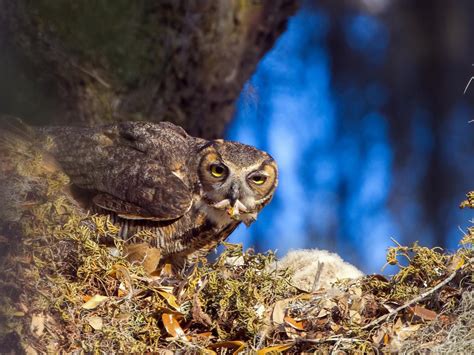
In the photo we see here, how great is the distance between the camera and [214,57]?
4996 mm

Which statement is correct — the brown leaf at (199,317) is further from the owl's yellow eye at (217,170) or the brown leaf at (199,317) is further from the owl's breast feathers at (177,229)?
the owl's yellow eye at (217,170)

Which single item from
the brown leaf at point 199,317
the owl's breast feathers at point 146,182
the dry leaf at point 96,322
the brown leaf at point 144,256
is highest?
the owl's breast feathers at point 146,182

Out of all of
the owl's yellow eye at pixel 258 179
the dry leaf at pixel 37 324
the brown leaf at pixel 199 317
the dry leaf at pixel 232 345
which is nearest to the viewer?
the dry leaf at pixel 37 324

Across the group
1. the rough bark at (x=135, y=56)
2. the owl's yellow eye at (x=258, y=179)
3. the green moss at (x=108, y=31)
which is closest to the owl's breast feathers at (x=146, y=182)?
the owl's yellow eye at (x=258, y=179)

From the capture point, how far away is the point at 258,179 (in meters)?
3.20

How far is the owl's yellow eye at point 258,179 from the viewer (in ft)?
10.4

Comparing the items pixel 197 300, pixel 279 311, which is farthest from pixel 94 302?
pixel 279 311

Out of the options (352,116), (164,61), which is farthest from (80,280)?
(352,116)

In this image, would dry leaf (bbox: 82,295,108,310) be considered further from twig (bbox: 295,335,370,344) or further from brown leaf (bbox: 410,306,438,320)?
brown leaf (bbox: 410,306,438,320)

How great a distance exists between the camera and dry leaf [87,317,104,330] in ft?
7.91

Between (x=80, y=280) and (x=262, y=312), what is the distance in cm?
59

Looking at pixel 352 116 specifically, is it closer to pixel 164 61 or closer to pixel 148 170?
pixel 164 61

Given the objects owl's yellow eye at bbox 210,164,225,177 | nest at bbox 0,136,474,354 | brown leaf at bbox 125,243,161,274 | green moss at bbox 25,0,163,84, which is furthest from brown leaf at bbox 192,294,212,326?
green moss at bbox 25,0,163,84

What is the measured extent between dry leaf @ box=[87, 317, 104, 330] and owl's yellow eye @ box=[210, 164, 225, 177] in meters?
0.89
